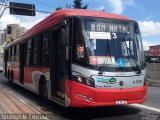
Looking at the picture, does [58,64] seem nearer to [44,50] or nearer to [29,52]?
[44,50]

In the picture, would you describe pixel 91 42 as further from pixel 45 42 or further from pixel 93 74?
pixel 45 42

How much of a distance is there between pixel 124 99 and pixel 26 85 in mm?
8162

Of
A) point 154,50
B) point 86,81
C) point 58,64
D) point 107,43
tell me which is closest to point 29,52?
point 58,64

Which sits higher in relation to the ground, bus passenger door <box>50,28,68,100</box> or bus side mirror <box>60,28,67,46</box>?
bus side mirror <box>60,28,67,46</box>

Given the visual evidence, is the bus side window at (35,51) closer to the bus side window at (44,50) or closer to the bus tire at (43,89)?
the bus side window at (44,50)

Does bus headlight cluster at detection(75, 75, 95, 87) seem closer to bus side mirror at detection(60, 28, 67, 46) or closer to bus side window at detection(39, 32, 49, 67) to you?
bus side mirror at detection(60, 28, 67, 46)

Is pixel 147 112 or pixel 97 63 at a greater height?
pixel 97 63

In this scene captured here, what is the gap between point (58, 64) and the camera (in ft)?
40.8

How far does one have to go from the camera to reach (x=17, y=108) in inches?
509

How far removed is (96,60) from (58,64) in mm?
1946

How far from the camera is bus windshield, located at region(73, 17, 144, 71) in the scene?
1093 centimetres

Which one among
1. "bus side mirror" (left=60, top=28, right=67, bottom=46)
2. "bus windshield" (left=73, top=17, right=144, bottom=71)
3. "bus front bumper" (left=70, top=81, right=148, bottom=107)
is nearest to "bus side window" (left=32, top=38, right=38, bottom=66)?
"bus side mirror" (left=60, top=28, right=67, bottom=46)

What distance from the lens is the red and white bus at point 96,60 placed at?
10.7 metres

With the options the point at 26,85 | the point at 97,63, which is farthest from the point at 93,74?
the point at 26,85
